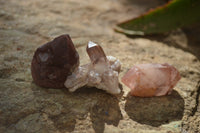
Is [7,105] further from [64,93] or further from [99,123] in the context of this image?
[99,123]

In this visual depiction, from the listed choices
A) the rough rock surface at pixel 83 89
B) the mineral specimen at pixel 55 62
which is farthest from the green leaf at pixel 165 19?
the mineral specimen at pixel 55 62

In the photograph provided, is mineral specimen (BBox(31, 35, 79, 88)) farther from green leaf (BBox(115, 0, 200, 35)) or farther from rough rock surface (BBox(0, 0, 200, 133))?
green leaf (BBox(115, 0, 200, 35))

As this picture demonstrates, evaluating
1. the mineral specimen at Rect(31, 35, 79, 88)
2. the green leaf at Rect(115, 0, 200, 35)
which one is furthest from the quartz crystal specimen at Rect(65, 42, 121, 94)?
the green leaf at Rect(115, 0, 200, 35)

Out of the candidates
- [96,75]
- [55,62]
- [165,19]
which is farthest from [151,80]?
[165,19]

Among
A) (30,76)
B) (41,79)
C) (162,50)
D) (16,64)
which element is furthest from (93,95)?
(162,50)

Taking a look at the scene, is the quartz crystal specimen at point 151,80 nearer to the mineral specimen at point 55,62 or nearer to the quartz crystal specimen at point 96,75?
the quartz crystal specimen at point 96,75

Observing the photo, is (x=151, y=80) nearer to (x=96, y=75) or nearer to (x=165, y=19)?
(x=96, y=75)
